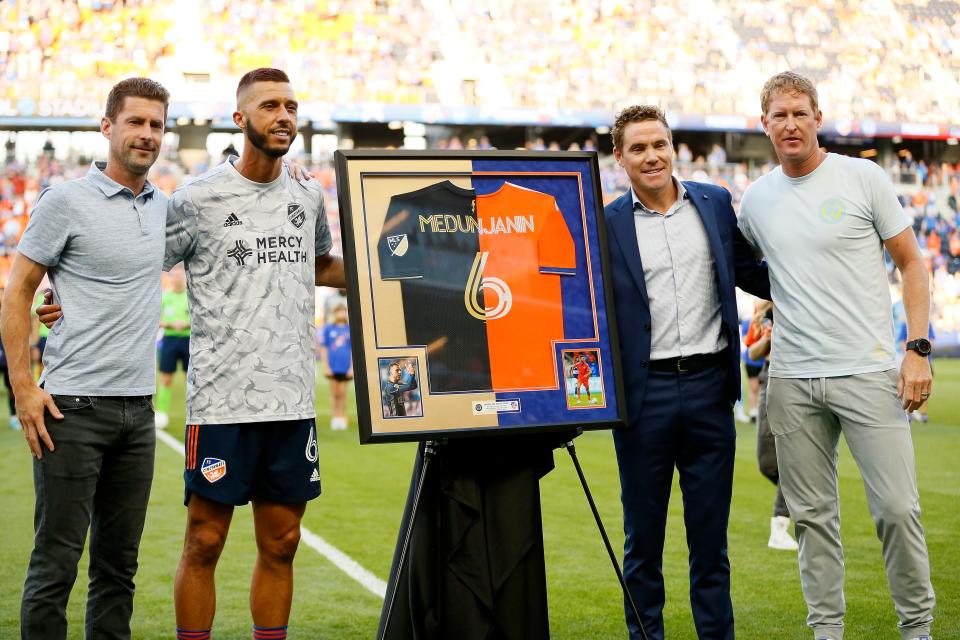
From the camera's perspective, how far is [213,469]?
361 centimetres

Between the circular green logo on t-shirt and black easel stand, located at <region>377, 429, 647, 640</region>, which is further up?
the circular green logo on t-shirt

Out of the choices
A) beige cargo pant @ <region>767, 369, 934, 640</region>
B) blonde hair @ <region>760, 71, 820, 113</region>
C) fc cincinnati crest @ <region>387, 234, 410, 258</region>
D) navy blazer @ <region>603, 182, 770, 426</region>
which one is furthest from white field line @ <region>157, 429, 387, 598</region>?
blonde hair @ <region>760, 71, 820, 113</region>

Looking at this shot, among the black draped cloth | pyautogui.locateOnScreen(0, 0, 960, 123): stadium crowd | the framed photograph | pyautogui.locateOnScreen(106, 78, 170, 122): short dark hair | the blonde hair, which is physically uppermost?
pyautogui.locateOnScreen(0, 0, 960, 123): stadium crowd

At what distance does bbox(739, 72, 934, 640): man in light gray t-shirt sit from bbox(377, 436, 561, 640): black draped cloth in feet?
3.28

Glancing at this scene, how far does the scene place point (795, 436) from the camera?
4.04 meters

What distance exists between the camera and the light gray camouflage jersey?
3619 mm

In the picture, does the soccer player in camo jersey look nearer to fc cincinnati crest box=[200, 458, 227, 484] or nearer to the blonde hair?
fc cincinnati crest box=[200, 458, 227, 484]

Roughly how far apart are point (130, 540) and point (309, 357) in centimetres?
85

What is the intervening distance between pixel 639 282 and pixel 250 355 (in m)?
1.36

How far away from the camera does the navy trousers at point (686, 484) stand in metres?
3.91

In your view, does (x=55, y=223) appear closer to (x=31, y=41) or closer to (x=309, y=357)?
(x=309, y=357)

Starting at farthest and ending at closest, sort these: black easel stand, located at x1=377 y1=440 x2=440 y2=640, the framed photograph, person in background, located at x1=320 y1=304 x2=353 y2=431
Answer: person in background, located at x1=320 y1=304 x2=353 y2=431 < black easel stand, located at x1=377 y1=440 x2=440 y2=640 < the framed photograph

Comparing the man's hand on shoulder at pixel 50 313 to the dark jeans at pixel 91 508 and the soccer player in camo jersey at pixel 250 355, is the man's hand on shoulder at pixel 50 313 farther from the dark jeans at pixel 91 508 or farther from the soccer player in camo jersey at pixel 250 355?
the soccer player in camo jersey at pixel 250 355

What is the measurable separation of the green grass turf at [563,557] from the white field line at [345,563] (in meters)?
0.06
